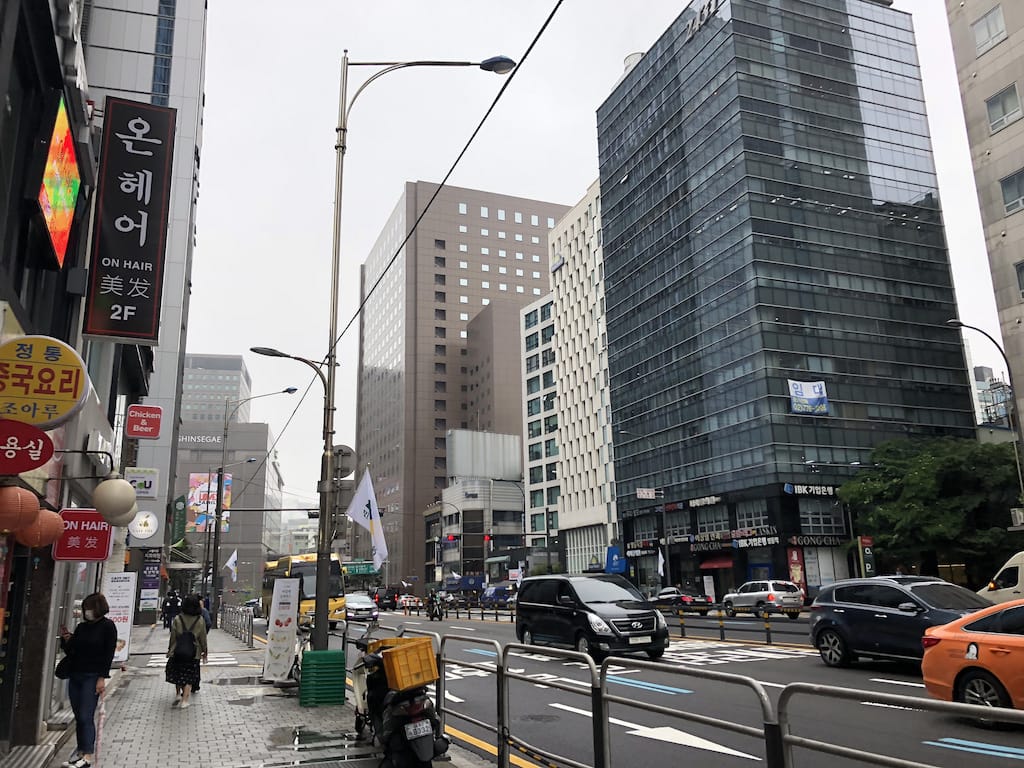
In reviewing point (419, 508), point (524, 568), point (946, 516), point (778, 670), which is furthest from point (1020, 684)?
point (419, 508)

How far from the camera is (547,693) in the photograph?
25.0ft

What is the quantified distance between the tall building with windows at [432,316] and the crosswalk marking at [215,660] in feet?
339

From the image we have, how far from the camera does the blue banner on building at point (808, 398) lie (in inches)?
2419

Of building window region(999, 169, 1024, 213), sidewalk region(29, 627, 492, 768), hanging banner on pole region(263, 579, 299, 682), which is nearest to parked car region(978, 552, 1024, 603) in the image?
hanging banner on pole region(263, 579, 299, 682)

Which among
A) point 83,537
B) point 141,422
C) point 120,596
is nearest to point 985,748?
point 83,537

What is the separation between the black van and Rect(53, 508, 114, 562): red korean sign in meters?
9.78

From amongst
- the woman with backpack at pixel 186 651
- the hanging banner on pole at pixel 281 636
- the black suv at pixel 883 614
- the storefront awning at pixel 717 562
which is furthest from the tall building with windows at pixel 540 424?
the woman with backpack at pixel 186 651

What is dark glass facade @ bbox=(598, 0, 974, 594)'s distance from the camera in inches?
2457

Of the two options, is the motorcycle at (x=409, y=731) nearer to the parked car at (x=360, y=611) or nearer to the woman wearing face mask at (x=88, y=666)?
the woman wearing face mask at (x=88, y=666)

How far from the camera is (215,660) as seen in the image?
2228 centimetres

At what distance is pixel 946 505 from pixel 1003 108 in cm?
2332

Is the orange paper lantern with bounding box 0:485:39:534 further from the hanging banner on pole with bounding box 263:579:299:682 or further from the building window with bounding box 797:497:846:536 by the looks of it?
the building window with bounding box 797:497:846:536

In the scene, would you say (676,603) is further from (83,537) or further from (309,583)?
(83,537)

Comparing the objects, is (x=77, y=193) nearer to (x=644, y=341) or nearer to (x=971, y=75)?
(x=971, y=75)
